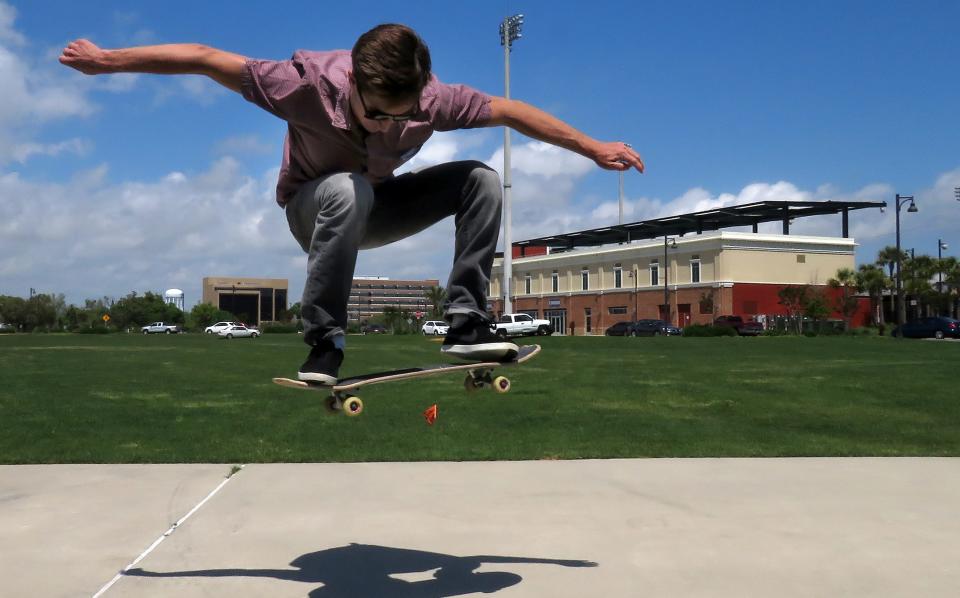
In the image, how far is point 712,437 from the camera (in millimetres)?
10141

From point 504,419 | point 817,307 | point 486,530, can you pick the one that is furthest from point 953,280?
point 486,530

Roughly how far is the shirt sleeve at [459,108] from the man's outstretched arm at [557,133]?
0.05 metres

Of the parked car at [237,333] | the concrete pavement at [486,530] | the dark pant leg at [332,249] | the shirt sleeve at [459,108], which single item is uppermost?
the shirt sleeve at [459,108]

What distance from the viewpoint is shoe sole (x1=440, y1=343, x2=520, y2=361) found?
4.51m

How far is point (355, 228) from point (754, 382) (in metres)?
13.8

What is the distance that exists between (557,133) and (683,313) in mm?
80911

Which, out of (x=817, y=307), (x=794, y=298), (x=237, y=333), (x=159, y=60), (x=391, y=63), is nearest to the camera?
(x=391, y=63)

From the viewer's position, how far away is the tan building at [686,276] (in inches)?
3083

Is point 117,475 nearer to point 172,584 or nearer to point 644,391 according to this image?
point 172,584

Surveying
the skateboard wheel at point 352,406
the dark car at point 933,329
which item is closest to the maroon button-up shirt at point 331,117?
the skateboard wheel at point 352,406

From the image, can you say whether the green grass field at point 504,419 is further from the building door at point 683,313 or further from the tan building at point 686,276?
the building door at point 683,313

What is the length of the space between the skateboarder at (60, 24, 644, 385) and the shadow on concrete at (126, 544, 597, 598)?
1.12m

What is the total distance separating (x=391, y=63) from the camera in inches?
151

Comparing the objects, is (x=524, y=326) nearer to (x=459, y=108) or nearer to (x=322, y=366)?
(x=459, y=108)
